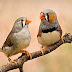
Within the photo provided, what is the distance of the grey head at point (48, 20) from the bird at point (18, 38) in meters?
0.08

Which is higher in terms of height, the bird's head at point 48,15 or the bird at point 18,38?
the bird's head at point 48,15

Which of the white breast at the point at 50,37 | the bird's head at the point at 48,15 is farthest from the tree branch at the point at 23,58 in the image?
the bird's head at the point at 48,15

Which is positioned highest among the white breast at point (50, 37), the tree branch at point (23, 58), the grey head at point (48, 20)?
the grey head at point (48, 20)

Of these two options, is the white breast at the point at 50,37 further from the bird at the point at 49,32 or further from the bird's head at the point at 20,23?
the bird's head at the point at 20,23

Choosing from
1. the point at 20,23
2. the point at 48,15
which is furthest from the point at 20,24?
the point at 48,15

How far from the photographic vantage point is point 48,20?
852 mm

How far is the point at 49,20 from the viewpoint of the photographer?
0.85 meters

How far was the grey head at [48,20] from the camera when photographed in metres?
0.80

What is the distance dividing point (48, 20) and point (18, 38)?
157 mm

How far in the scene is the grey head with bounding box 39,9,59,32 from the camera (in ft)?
2.62

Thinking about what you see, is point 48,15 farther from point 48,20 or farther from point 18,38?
point 18,38

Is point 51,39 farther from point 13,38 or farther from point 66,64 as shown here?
point 66,64

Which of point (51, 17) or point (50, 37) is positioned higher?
point (51, 17)

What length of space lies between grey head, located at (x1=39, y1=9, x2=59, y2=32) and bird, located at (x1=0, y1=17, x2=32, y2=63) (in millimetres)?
83
